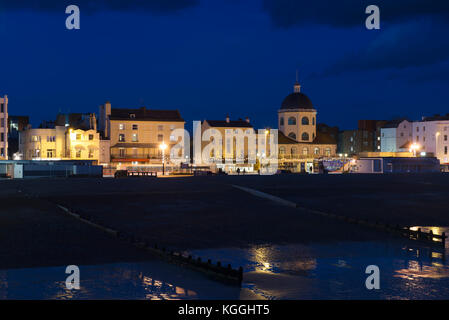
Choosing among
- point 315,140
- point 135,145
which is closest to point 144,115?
point 135,145

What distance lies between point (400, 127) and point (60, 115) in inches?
3344

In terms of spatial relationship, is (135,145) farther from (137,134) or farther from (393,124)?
(393,124)

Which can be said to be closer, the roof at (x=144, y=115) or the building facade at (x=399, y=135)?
the roof at (x=144, y=115)

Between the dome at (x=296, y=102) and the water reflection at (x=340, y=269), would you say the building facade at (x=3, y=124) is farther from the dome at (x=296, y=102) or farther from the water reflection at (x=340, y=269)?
the water reflection at (x=340, y=269)

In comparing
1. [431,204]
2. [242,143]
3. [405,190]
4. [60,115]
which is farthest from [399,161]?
[60,115]

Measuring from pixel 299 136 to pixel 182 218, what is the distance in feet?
314

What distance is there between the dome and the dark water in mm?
Result: 105049

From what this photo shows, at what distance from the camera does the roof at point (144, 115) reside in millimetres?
101500

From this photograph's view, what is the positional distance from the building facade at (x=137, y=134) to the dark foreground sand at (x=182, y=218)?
5102 cm

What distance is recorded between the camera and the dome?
124188 millimetres

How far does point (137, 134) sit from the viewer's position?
10144 centimetres

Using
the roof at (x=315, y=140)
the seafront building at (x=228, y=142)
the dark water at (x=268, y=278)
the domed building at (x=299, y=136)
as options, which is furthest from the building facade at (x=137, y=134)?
the dark water at (x=268, y=278)

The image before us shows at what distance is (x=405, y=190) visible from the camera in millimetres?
48062

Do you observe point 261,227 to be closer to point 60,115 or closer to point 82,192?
point 82,192
